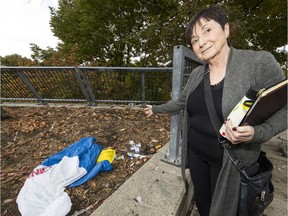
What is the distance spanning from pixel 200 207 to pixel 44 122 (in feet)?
13.3

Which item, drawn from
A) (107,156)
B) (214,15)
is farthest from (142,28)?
(214,15)

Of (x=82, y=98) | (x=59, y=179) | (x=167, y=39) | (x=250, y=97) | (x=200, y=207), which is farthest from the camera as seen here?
(x=167, y=39)

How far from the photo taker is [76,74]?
525cm

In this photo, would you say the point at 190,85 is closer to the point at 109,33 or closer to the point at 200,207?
the point at 200,207

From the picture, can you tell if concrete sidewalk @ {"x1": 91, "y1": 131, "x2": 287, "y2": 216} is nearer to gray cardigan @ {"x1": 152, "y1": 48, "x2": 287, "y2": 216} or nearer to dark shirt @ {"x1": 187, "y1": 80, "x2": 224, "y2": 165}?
gray cardigan @ {"x1": 152, "y1": 48, "x2": 287, "y2": 216}

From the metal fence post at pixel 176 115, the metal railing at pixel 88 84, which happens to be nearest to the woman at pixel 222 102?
the metal fence post at pixel 176 115

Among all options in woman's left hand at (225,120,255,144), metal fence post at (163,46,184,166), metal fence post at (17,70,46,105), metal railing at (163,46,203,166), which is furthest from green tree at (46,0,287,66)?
woman's left hand at (225,120,255,144)

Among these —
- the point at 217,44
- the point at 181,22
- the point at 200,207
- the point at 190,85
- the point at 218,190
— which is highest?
the point at 181,22

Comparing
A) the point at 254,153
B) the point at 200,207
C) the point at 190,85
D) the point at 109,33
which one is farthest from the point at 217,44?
the point at 109,33

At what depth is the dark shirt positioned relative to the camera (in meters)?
1.35

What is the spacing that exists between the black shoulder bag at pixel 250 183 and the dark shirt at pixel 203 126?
0.17 ft

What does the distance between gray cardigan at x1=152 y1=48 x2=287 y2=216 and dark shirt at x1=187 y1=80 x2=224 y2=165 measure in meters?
0.08

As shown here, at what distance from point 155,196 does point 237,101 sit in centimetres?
139

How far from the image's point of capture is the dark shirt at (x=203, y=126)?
53.3 inches
